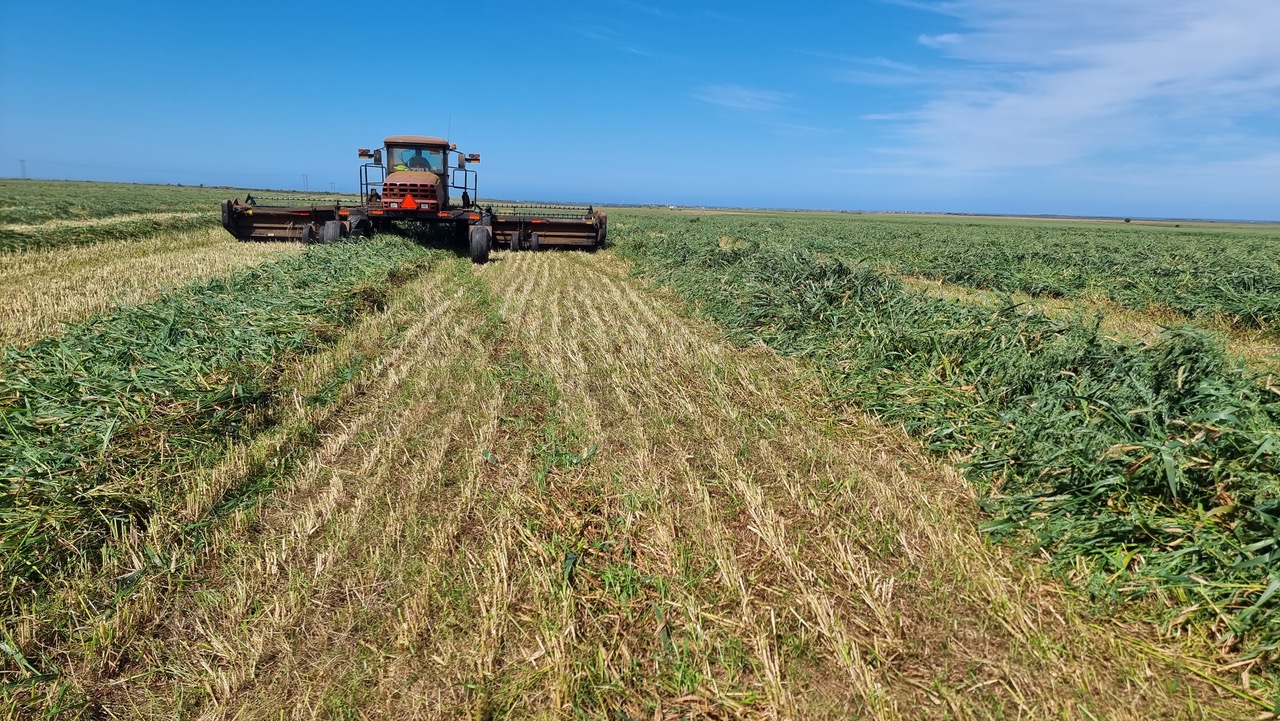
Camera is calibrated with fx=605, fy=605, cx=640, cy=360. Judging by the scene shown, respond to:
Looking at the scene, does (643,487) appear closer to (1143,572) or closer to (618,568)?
(618,568)

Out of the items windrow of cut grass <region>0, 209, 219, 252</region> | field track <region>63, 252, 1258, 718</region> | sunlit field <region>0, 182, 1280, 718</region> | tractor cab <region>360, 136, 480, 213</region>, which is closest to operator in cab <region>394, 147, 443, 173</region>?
tractor cab <region>360, 136, 480, 213</region>

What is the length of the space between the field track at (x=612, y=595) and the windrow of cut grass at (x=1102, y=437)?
332 mm

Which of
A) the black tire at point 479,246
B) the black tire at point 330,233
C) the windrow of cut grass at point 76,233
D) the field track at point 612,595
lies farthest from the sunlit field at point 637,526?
the windrow of cut grass at point 76,233

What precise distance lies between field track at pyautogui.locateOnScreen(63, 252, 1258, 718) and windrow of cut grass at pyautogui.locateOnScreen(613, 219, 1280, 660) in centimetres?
33

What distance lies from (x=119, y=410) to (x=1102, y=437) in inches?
258

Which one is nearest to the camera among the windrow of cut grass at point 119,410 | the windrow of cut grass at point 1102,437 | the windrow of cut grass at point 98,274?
the windrow of cut grass at point 1102,437

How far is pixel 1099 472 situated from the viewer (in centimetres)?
363

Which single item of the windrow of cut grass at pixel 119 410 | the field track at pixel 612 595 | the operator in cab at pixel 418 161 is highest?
the operator in cab at pixel 418 161

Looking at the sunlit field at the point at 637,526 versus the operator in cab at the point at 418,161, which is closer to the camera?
the sunlit field at the point at 637,526

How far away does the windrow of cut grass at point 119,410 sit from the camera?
3.20 m

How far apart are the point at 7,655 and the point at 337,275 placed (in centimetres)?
822

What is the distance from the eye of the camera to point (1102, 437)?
3844mm

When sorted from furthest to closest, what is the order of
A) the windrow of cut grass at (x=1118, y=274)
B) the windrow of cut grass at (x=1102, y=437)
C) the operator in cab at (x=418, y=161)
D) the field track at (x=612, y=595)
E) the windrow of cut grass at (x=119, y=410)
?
the operator in cab at (x=418, y=161), the windrow of cut grass at (x=1118, y=274), the windrow of cut grass at (x=119, y=410), the windrow of cut grass at (x=1102, y=437), the field track at (x=612, y=595)

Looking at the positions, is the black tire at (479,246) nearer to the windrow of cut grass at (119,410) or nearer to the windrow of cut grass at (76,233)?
the windrow of cut grass at (119,410)
